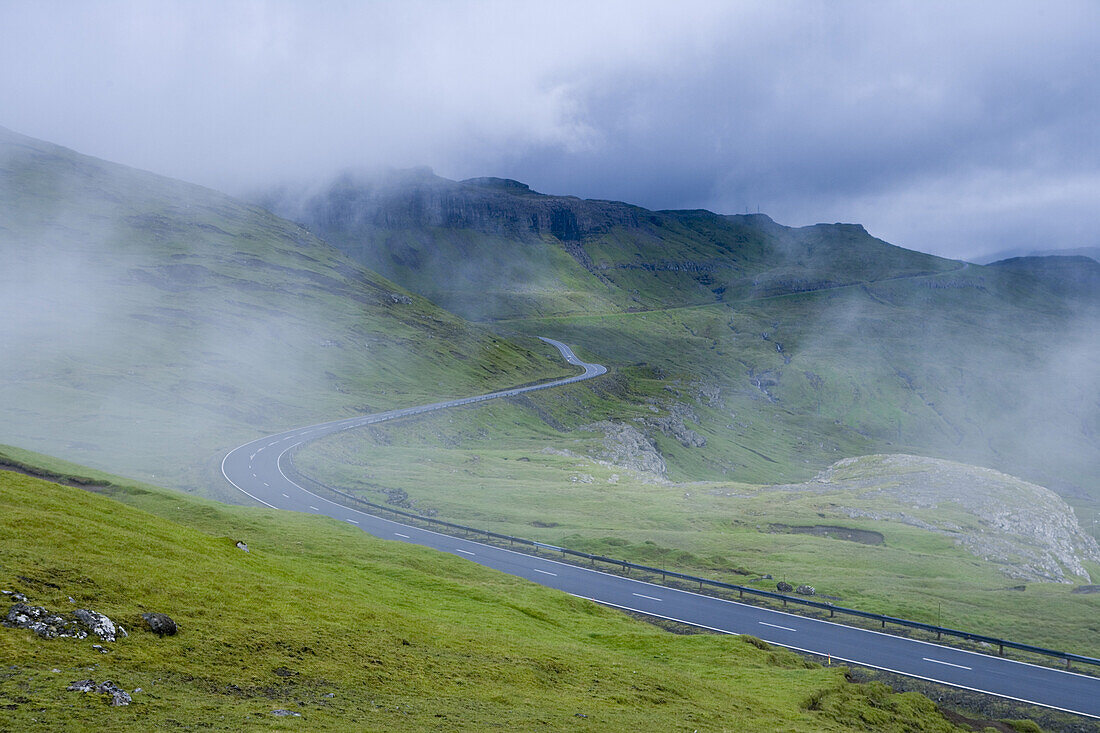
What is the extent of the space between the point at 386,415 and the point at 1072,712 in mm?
145444

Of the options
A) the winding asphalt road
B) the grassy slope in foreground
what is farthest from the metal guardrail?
the grassy slope in foreground

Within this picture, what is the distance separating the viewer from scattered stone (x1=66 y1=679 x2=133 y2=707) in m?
18.1

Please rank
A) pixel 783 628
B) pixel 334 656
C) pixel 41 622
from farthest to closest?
pixel 783 628 < pixel 334 656 < pixel 41 622

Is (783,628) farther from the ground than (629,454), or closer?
closer

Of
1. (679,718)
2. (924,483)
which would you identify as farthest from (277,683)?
(924,483)

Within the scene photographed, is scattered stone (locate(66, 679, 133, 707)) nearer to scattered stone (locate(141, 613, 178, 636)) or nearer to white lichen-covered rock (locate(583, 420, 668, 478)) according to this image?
scattered stone (locate(141, 613, 178, 636))

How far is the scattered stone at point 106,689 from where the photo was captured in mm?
18094

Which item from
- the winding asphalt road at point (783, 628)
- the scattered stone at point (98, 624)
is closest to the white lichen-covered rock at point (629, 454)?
the winding asphalt road at point (783, 628)

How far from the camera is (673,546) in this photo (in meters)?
75.5

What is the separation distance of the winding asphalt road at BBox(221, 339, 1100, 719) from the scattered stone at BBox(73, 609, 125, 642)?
38.8 metres

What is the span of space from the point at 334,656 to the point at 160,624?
5992 millimetres

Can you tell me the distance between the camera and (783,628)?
168 ft

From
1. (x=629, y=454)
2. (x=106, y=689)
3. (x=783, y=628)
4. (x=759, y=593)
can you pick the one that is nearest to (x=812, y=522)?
(x=759, y=593)

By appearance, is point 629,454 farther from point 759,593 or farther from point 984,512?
point 759,593
